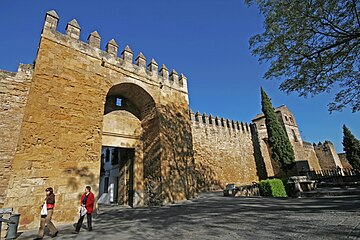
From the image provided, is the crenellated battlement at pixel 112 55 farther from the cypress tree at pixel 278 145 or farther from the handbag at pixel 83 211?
the cypress tree at pixel 278 145

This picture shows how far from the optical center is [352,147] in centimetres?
2273

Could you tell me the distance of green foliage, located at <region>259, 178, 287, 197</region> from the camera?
1046cm

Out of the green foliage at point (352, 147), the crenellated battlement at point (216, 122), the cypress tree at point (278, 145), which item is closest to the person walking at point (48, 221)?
the crenellated battlement at point (216, 122)

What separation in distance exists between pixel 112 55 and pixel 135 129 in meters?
3.91

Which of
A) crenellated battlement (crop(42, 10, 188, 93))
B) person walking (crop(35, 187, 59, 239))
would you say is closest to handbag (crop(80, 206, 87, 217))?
person walking (crop(35, 187, 59, 239))

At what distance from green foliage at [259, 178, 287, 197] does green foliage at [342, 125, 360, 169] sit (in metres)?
18.9

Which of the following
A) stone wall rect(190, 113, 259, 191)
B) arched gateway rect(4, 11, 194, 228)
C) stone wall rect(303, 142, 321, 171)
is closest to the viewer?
arched gateway rect(4, 11, 194, 228)

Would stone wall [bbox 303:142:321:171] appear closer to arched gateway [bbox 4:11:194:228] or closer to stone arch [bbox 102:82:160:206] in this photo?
arched gateway [bbox 4:11:194:228]

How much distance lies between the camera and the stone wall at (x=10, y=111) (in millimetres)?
6031

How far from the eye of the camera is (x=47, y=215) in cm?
423

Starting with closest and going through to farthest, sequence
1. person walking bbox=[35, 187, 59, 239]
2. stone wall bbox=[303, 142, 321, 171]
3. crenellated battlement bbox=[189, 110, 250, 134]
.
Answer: person walking bbox=[35, 187, 59, 239] < crenellated battlement bbox=[189, 110, 250, 134] < stone wall bbox=[303, 142, 321, 171]

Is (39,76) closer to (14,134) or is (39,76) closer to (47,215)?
(14,134)

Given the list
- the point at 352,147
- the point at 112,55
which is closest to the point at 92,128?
the point at 112,55

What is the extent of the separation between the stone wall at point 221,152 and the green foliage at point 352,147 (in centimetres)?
1420
